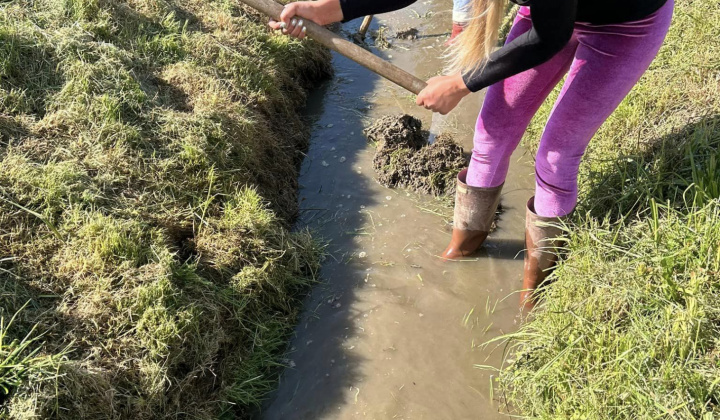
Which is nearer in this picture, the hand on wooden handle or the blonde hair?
the blonde hair

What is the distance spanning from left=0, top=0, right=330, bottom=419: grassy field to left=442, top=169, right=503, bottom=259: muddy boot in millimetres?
865

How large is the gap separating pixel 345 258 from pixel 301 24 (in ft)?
4.55

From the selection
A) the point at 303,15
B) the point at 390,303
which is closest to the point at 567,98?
the point at 303,15

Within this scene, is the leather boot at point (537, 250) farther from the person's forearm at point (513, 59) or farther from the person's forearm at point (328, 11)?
the person's forearm at point (328, 11)

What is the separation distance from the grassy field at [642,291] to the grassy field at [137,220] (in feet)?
4.36

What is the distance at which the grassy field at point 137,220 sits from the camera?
2.12 metres

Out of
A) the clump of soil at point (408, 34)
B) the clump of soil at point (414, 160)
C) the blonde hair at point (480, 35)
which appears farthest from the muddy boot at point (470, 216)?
the clump of soil at point (408, 34)

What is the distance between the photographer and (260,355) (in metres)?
2.55

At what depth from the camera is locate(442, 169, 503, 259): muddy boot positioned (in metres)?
2.74

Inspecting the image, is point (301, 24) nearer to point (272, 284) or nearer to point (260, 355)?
point (272, 284)

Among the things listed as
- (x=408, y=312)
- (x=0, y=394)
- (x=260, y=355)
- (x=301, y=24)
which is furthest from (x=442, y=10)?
(x=0, y=394)

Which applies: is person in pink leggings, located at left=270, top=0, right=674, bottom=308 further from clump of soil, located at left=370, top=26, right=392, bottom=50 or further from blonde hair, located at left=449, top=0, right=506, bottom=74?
clump of soil, located at left=370, top=26, right=392, bottom=50

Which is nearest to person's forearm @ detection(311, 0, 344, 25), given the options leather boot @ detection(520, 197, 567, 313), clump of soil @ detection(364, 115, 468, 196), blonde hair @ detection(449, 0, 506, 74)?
blonde hair @ detection(449, 0, 506, 74)

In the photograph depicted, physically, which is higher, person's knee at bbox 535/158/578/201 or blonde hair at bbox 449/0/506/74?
blonde hair at bbox 449/0/506/74
